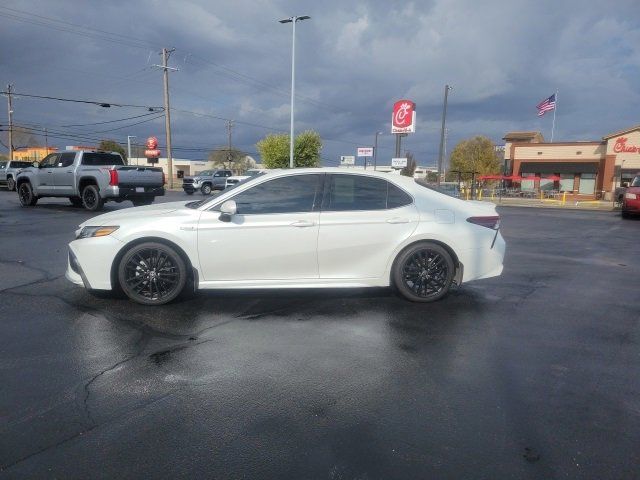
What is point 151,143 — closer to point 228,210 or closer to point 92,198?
point 92,198

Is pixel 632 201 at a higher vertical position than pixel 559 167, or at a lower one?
lower

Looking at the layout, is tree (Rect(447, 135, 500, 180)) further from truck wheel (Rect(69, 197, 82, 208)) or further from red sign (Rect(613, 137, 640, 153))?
truck wheel (Rect(69, 197, 82, 208))

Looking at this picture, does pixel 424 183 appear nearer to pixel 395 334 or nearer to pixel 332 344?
pixel 395 334

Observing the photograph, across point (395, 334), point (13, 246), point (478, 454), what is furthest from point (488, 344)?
point (13, 246)

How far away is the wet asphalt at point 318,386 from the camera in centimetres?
257

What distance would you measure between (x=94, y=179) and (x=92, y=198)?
2.41 feet

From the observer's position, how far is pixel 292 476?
2416mm

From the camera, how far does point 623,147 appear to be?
1663 inches

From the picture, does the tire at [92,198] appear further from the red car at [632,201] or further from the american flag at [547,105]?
the american flag at [547,105]

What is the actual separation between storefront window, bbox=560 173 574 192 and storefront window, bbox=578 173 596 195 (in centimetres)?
85

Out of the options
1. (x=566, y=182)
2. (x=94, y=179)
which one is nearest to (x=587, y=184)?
(x=566, y=182)

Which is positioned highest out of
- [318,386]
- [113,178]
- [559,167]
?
[559,167]

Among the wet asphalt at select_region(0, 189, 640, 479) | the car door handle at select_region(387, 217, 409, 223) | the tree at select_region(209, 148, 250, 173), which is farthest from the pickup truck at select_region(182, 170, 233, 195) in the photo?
the tree at select_region(209, 148, 250, 173)

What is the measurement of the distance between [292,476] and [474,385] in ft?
5.33
